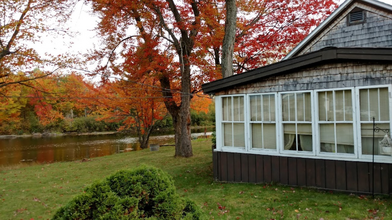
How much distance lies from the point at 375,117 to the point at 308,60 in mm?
1824

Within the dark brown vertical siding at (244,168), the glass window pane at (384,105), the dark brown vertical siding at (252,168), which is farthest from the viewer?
the dark brown vertical siding at (244,168)

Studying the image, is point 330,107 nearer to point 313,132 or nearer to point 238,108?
point 313,132

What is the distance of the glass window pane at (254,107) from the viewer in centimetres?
716

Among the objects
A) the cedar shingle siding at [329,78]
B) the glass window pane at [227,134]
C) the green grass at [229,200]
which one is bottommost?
the green grass at [229,200]

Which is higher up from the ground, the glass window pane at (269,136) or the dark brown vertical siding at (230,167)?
the glass window pane at (269,136)

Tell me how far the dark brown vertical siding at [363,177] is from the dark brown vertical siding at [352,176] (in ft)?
0.24

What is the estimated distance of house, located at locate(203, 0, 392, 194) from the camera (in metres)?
5.56

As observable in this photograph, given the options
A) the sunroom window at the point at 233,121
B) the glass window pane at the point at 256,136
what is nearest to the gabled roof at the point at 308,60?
the sunroom window at the point at 233,121

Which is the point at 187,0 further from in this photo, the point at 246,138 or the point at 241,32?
the point at 246,138

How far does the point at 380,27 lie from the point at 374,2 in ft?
2.50

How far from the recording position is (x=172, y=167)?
1125 centimetres

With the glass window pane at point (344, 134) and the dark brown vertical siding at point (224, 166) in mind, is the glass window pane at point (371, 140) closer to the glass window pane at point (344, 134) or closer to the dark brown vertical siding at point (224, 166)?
the glass window pane at point (344, 134)

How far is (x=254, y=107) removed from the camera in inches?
285

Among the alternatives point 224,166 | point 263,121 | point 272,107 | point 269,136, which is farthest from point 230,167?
point 272,107
